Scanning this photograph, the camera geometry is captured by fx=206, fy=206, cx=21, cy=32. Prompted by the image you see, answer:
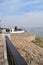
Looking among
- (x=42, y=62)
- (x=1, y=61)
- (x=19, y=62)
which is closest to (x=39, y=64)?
(x=42, y=62)

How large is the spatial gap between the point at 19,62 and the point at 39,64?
13.5ft

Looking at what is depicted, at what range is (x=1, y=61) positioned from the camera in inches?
222

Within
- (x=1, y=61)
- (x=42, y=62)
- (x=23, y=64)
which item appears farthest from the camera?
(x=42, y=62)

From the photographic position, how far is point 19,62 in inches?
68.3

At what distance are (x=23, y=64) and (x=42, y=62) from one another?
14.7ft

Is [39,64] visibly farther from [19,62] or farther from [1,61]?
[19,62]

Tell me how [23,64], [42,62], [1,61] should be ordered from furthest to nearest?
[42,62], [1,61], [23,64]

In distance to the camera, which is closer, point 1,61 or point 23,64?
point 23,64

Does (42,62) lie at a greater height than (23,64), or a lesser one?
Result: lesser

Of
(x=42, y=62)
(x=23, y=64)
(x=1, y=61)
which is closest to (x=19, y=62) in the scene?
(x=23, y=64)

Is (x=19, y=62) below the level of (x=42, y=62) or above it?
above

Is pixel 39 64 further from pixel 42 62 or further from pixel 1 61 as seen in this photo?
pixel 1 61

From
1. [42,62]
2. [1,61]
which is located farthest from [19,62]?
[42,62]

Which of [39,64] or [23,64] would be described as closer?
[23,64]
